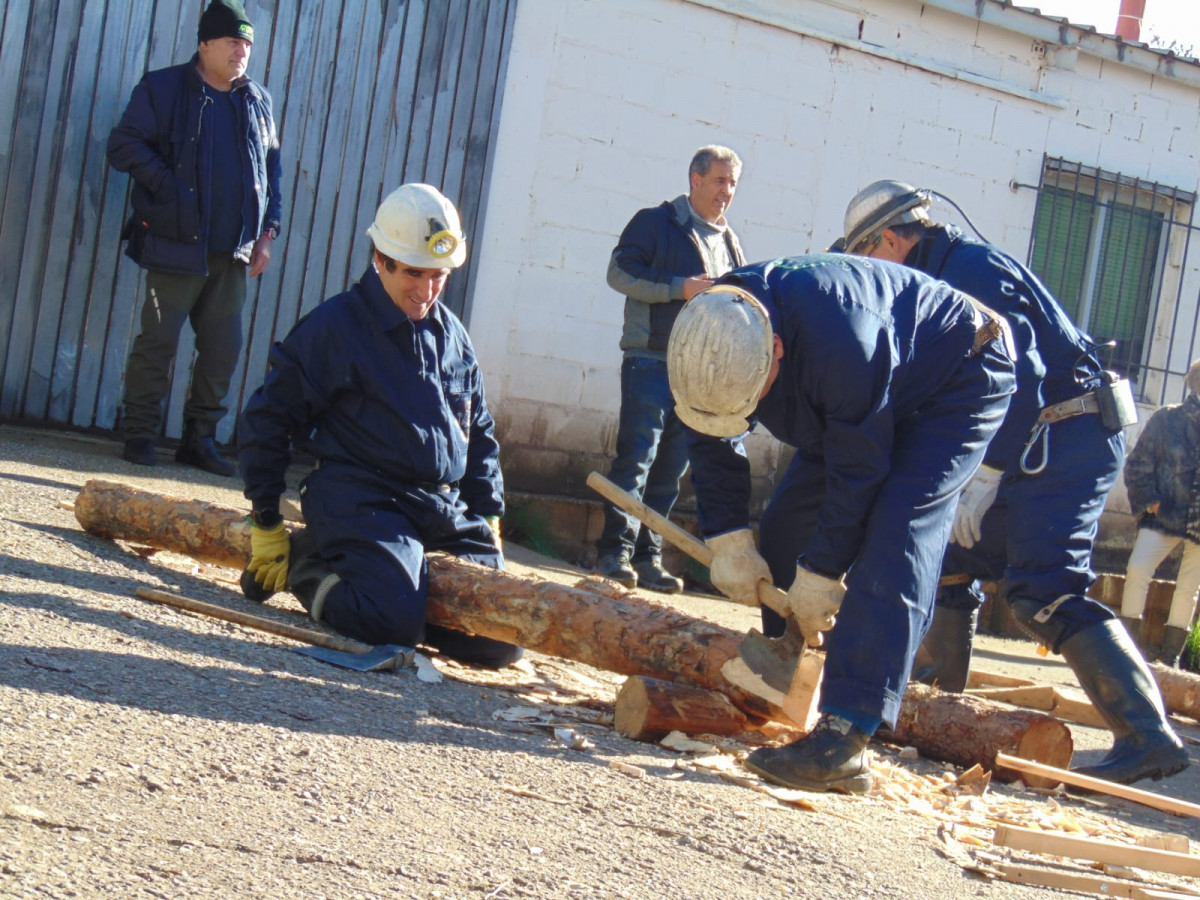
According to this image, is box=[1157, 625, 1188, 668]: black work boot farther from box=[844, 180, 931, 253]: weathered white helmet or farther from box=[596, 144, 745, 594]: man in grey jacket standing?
box=[844, 180, 931, 253]: weathered white helmet

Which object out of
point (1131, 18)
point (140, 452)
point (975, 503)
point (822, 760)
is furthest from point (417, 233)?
point (1131, 18)

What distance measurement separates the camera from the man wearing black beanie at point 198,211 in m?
6.64

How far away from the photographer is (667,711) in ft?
12.7

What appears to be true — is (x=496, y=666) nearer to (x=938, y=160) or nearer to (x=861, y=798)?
(x=861, y=798)

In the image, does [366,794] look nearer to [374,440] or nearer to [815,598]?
[815,598]

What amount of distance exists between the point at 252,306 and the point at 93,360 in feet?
2.96

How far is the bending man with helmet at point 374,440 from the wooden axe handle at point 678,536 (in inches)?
25.1

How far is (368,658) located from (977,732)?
6.20 ft

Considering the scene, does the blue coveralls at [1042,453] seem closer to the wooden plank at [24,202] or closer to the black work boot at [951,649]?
the black work boot at [951,649]

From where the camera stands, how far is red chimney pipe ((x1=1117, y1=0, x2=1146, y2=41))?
1255 centimetres

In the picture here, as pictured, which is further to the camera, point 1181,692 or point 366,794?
point 1181,692

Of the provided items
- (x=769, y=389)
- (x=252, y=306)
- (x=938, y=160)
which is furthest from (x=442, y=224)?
(x=938, y=160)

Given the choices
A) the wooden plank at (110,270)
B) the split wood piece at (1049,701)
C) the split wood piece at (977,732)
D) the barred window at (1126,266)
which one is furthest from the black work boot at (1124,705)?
the barred window at (1126,266)

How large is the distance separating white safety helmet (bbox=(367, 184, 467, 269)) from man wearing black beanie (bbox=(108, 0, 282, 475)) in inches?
97.2
